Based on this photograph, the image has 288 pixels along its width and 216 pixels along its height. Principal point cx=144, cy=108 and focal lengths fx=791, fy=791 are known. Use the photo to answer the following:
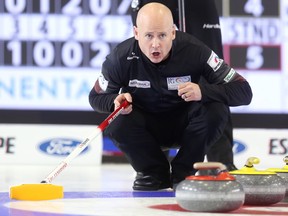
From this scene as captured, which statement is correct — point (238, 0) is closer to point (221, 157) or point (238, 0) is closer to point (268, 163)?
point (268, 163)

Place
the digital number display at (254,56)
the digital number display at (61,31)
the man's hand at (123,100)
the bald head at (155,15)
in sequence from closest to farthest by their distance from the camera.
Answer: the bald head at (155,15) < the man's hand at (123,100) < the digital number display at (61,31) < the digital number display at (254,56)

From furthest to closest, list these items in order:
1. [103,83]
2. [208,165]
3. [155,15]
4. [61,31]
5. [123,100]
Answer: [61,31] → [103,83] → [123,100] → [155,15] → [208,165]

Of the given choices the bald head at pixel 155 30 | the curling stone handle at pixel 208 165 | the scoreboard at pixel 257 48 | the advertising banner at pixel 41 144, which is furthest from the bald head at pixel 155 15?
the scoreboard at pixel 257 48

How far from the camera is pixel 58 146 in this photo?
578 cm

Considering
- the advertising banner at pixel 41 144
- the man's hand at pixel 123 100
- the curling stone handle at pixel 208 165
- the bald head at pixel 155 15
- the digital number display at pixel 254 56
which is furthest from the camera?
the digital number display at pixel 254 56

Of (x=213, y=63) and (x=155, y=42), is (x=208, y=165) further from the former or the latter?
(x=213, y=63)

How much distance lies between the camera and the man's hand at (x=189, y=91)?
2967 millimetres

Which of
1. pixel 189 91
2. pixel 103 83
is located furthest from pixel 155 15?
pixel 103 83

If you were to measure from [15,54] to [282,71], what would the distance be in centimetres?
201

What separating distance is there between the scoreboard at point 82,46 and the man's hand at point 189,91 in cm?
296

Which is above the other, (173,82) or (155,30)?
(155,30)

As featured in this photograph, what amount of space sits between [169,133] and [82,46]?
2.75 metres

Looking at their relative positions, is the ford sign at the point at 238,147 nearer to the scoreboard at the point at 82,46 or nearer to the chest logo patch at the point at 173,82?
the scoreboard at the point at 82,46

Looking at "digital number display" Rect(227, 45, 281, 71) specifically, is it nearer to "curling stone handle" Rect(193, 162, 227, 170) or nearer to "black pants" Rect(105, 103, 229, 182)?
"black pants" Rect(105, 103, 229, 182)
